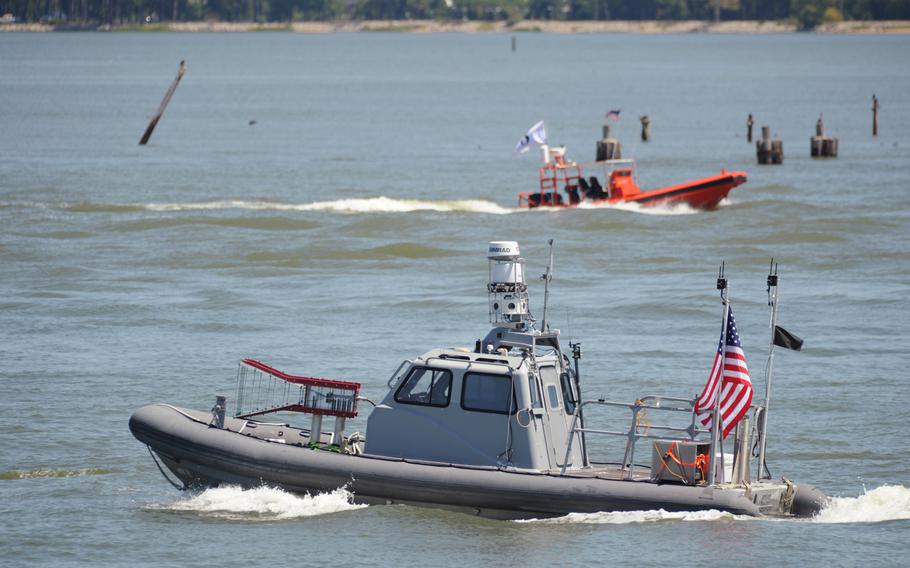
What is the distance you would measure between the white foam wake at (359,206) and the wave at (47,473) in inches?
1110

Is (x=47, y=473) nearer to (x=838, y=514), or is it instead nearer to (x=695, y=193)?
(x=838, y=514)

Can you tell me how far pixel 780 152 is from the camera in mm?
66562

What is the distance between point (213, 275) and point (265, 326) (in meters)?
7.33

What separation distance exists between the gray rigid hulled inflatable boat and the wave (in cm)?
288

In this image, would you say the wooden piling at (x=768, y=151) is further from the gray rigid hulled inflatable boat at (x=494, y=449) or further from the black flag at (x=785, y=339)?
the black flag at (x=785, y=339)

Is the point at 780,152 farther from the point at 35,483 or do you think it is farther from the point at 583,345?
the point at 35,483

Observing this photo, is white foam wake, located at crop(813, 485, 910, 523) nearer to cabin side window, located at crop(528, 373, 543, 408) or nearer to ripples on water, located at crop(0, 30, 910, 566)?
ripples on water, located at crop(0, 30, 910, 566)

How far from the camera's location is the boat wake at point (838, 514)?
18.0 metres

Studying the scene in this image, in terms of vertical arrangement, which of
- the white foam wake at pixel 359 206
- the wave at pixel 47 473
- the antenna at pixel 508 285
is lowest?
the wave at pixel 47 473

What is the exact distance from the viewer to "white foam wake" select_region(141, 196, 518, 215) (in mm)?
50656

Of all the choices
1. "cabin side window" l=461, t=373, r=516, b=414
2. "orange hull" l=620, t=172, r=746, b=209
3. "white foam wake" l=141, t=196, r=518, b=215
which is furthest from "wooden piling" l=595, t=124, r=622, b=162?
"cabin side window" l=461, t=373, r=516, b=414

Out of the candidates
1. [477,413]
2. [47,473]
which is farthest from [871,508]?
[47,473]

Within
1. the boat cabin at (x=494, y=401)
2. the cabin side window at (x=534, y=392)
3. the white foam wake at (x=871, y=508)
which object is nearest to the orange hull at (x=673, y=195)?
the white foam wake at (x=871, y=508)

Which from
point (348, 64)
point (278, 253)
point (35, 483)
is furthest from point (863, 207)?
point (348, 64)
